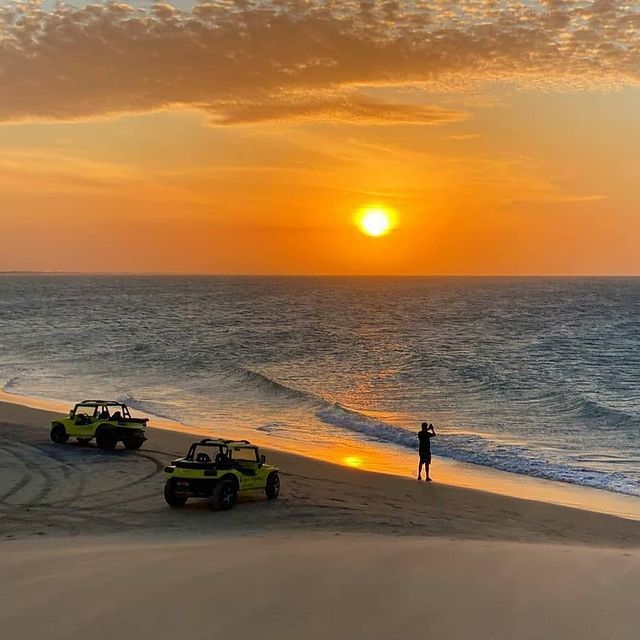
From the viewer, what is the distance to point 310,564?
11.2 m

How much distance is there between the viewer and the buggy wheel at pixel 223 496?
613 inches

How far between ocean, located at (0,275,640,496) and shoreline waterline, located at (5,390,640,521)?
0.54 m

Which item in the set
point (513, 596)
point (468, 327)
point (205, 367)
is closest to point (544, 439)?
point (513, 596)

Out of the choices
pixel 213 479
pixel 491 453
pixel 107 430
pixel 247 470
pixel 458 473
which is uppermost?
pixel 491 453

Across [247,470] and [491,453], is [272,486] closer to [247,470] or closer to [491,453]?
[247,470]

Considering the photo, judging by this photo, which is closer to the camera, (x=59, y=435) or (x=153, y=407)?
(x=59, y=435)

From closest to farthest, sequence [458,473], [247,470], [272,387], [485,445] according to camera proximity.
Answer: [247,470] < [458,473] < [485,445] < [272,387]

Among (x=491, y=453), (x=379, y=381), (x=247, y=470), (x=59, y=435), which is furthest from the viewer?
(x=379, y=381)

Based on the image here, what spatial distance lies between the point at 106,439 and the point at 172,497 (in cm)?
777

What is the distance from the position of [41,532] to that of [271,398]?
2402cm

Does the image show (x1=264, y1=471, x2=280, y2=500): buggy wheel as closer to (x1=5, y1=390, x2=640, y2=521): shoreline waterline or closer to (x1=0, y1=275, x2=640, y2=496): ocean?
(x1=5, y1=390, x2=640, y2=521): shoreline waterline

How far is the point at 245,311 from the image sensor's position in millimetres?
119188

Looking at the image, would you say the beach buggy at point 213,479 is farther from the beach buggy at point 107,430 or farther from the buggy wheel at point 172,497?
the beach buggy at point 107,430

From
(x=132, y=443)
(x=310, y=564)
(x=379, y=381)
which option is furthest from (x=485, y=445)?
(x=379, y=381)
